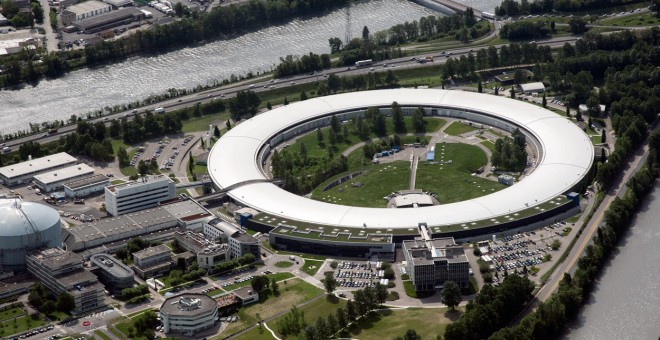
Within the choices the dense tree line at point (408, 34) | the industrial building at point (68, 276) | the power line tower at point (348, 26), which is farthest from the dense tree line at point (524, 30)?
the industrial building at point (68, 276)

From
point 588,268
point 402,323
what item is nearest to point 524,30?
point 588,268

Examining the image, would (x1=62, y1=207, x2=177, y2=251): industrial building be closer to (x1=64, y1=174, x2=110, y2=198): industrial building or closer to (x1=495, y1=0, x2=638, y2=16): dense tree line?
(x1=64, y1=174, x2=110, y2=198): industrial building

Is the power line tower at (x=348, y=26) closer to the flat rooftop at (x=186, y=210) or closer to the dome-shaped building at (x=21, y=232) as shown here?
the flat rooftop at (x=186, y=210)

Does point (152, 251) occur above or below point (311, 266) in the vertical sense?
above

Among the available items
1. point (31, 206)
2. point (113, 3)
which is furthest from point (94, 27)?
point (31, 206)

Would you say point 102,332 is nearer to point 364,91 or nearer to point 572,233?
point 572,233

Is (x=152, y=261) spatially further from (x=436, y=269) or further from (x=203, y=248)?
(x=436, y=269)

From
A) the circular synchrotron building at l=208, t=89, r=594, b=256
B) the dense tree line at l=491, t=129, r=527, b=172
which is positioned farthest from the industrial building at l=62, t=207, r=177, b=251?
the dense tree line at l=491, t=129, r=527, b=172
